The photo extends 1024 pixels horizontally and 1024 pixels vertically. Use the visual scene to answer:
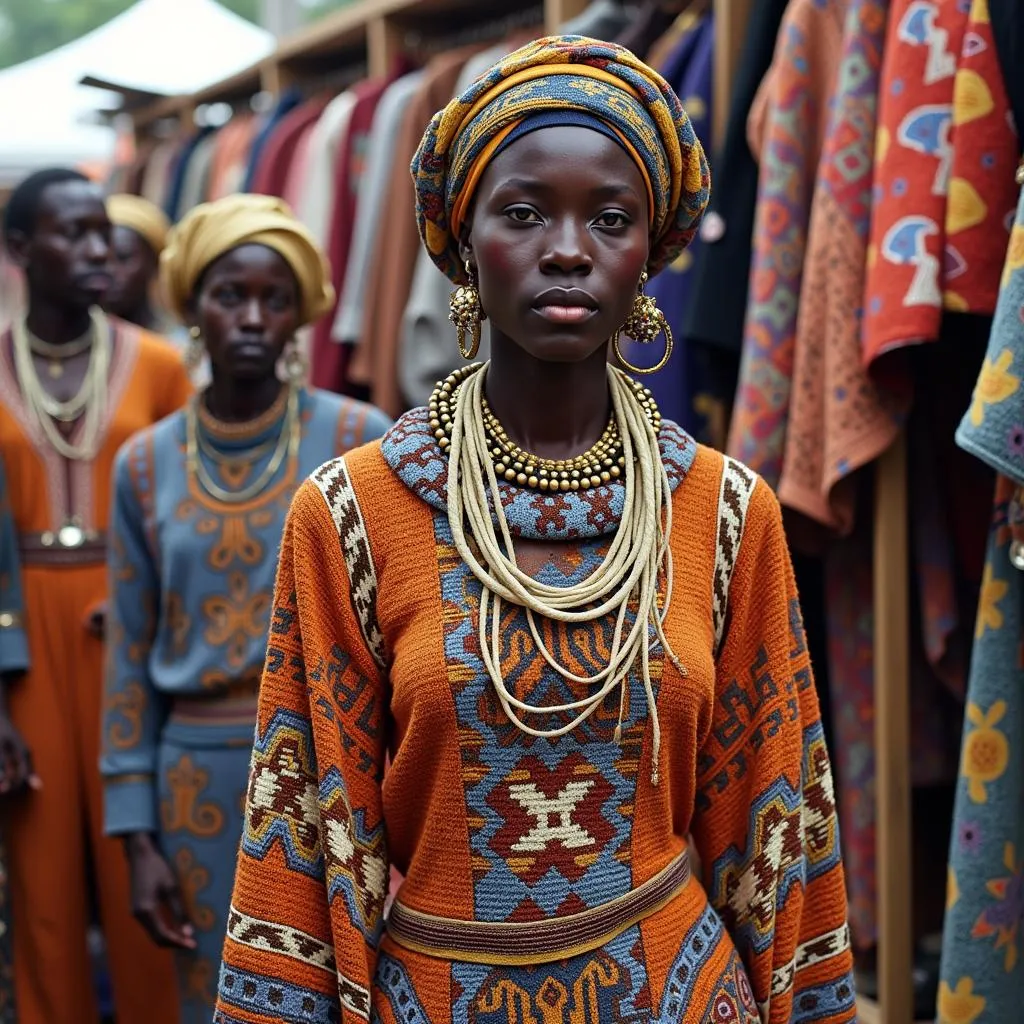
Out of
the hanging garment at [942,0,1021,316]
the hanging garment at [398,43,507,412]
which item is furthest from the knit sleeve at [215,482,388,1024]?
the hanging garment at [398,43,507,412]

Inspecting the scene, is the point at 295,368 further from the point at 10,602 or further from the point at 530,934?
the point at 530,934

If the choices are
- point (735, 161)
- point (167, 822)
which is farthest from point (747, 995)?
point (735, 161)

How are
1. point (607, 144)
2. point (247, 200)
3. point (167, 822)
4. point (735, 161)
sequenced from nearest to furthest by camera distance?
point (607, 144)
point (167, 822)
point (247, 200)
point (735, 161)

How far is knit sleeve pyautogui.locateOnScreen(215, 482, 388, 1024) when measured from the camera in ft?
4.60

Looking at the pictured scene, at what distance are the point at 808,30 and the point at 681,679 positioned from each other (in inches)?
68.0

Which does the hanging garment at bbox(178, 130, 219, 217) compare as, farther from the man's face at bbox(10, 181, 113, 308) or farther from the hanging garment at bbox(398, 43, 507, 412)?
the man's face at bbox(10, 181, 113, 308)

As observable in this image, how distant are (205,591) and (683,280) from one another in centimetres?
126

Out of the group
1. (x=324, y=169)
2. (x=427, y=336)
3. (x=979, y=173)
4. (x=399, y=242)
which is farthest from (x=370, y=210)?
(x=979, y=173)

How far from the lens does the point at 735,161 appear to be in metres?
2.94

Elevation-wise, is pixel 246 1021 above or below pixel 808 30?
below

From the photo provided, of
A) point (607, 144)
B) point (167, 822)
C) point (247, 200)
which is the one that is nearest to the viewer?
point (607, 144)

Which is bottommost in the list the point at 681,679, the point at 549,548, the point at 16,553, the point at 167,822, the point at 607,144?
the point at 167,822

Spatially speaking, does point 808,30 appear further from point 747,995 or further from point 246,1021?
point 246,1021

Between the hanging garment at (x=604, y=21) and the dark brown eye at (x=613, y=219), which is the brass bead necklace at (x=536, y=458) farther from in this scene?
the hanging garment at (x=604, y=21)
